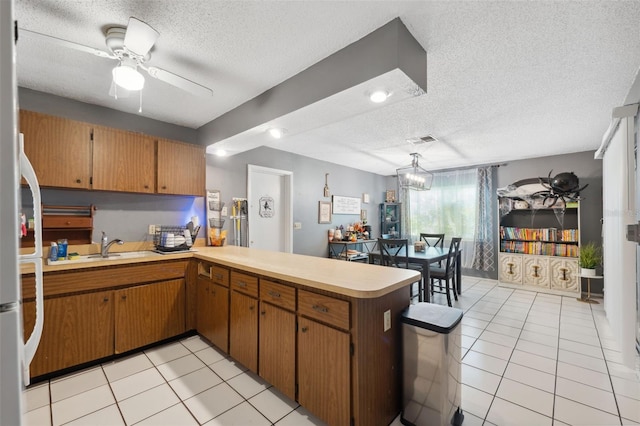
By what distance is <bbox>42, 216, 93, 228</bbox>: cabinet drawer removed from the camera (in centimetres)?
244

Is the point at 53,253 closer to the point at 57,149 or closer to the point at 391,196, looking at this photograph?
the point at 57,149

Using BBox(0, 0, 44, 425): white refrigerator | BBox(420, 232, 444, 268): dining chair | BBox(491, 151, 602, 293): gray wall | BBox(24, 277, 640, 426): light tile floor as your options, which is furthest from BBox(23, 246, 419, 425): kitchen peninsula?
BBox(491, 151, 602, 293): gray wall

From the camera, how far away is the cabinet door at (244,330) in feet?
6.82

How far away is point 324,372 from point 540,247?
16.6 feet

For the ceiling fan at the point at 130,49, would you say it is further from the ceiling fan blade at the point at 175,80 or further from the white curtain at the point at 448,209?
the white curtain at the point at 448,209

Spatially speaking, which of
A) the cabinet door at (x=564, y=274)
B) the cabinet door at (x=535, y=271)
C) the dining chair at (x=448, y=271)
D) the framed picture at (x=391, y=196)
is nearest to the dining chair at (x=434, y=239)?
the dining chair at (x=448, y=271)

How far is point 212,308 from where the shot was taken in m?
2.60

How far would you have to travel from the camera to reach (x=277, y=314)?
1.87m

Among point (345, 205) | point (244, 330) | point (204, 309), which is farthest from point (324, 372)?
point (345, 205)

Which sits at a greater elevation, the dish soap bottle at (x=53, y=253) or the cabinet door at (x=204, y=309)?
the dish soap bottle at (x=53, y=253)

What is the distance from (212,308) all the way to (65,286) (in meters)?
1.14

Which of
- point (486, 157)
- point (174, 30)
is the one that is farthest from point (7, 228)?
point (486, 157)

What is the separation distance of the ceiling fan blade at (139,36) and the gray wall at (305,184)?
1.94 m

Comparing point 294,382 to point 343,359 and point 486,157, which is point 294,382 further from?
point 486,157
